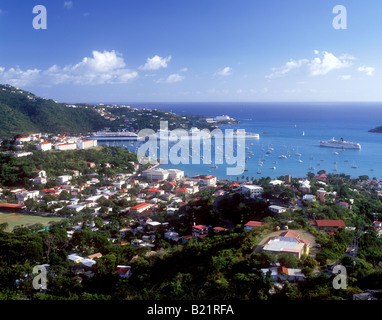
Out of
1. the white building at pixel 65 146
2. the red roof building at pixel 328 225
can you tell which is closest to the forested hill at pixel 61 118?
the white building at pixel 65 146

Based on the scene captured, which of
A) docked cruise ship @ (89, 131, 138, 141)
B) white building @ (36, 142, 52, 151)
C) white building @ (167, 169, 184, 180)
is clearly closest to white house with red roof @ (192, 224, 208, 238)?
white building @ (167, 169, 184, 180)

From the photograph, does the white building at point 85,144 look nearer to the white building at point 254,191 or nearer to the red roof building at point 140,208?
the red roof building at point 140,208

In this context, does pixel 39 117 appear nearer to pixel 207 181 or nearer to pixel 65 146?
pixel 65 146

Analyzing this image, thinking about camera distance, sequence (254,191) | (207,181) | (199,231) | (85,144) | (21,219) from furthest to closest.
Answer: (85,144) → (207,181) → (254,191) → (21,219) → (199,231)

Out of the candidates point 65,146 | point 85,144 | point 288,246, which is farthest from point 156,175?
point 288,246
